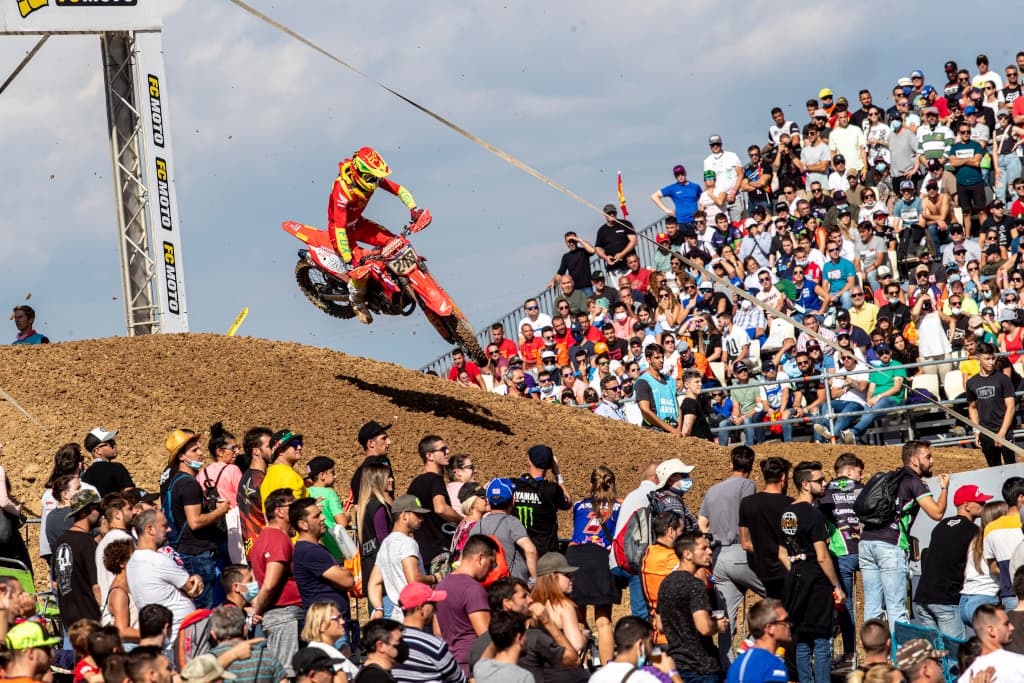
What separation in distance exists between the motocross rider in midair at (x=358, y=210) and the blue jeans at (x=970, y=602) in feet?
28.2

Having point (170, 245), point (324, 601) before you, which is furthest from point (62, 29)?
point (324, 601)

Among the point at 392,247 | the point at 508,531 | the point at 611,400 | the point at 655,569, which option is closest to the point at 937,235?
the point at 611,400

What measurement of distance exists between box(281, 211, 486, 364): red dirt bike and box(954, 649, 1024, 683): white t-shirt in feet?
33.3

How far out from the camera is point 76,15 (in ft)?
66.6

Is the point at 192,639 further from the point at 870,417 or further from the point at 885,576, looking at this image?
the point at 870,417

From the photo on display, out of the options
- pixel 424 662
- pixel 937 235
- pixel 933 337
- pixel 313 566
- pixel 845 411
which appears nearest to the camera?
pixel 424 662

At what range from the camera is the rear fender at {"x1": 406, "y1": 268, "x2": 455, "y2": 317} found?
17672mm

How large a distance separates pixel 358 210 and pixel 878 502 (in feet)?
27.2

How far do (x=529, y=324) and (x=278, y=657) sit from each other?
13.7 metres

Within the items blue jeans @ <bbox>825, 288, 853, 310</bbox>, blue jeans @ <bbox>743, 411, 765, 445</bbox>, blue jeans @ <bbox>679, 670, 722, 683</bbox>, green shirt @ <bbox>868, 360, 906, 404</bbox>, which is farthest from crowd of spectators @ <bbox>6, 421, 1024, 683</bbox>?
blue jeans @ <bbox>825, 288, 853, 310</bbox>

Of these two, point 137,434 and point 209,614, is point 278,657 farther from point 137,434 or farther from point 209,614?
point 137,434

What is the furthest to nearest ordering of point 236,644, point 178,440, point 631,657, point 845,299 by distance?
point 845,299
point 178,440
point 236,644
point 631,657

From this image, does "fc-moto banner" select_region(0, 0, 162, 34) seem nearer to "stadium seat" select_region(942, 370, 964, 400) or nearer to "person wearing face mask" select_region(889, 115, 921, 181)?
"person wearing face mask" select_region(889, 115, 921, 181)

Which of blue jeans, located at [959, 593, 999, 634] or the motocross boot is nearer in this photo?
blue jeans, located at [959, 593, 999, 634]
